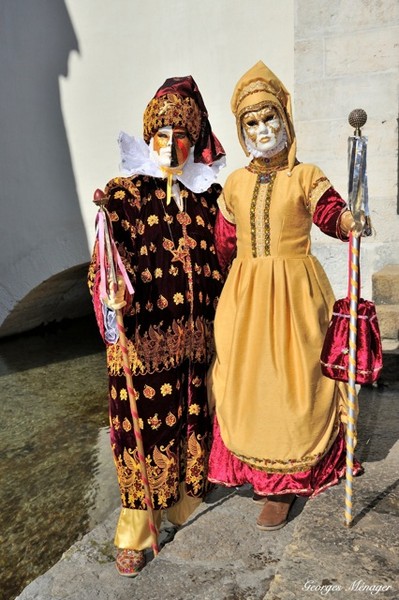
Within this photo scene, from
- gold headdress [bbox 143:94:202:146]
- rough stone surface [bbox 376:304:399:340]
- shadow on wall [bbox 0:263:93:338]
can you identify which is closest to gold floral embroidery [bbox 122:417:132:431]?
gold headdress [bbox 143:94:202:146]

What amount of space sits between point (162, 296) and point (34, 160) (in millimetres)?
4980

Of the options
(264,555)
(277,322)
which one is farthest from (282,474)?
(277,322)

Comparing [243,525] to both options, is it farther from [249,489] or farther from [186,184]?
[186,184]

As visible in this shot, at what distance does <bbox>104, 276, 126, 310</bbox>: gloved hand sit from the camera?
7.09ft

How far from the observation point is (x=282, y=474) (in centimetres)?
232

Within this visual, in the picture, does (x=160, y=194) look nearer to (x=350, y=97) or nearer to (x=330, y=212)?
(x=330, y=212)

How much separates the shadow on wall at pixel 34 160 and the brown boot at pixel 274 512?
4.82 meters

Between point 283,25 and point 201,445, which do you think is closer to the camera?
point 201,445

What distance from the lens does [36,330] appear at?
332 inches

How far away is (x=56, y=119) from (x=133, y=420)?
16.7 ft

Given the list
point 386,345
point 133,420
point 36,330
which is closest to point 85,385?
point 36,330

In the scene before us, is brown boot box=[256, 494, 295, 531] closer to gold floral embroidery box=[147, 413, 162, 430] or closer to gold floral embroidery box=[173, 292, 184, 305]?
gold floral embroidery box=[147, 413, 162, 430]

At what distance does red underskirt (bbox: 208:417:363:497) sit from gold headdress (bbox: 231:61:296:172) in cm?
125

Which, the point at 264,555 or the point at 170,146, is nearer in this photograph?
the point at 264,555
